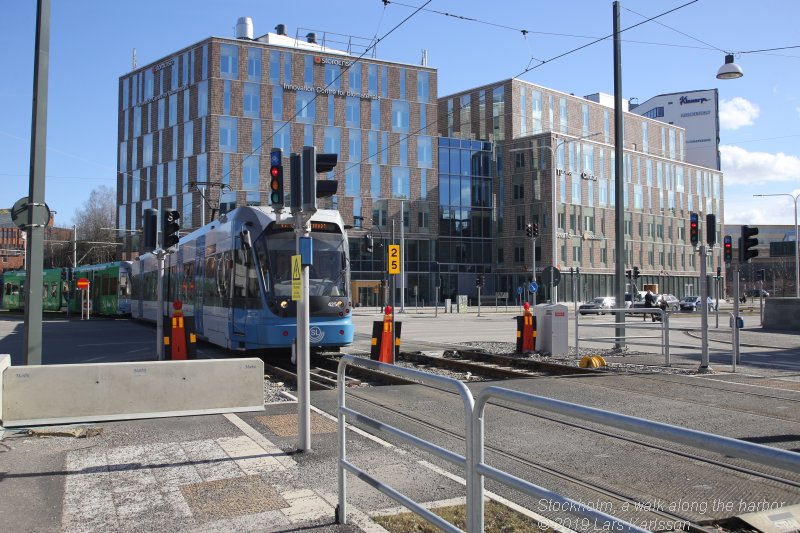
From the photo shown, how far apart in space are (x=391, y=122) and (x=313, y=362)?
50305mm

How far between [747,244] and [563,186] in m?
52.6

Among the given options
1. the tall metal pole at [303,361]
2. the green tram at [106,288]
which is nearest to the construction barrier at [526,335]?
the tall metal pole at [303,361]

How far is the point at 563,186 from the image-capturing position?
6931 cm

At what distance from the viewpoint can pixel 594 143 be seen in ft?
239

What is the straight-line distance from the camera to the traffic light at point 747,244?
17578mm

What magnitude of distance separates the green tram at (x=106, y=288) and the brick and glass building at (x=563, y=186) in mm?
33965

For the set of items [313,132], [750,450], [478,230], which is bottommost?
[750,450]

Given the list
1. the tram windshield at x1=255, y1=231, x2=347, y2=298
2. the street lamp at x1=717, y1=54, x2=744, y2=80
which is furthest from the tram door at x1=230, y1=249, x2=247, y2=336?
the street lamp at x1=717, y1=54, x2=744, y2=80

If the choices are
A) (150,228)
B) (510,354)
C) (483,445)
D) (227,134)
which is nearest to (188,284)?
(150,228)

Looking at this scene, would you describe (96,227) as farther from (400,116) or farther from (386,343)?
(386,343)

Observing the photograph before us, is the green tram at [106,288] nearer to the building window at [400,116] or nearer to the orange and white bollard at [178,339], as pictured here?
the orange and white bollard at [178,339]

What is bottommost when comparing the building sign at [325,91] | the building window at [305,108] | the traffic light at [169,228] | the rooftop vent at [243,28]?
the traffic light at [169,228]

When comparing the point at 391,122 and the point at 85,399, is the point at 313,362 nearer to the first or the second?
the point at 85,399

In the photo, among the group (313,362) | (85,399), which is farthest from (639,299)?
(85,399)
